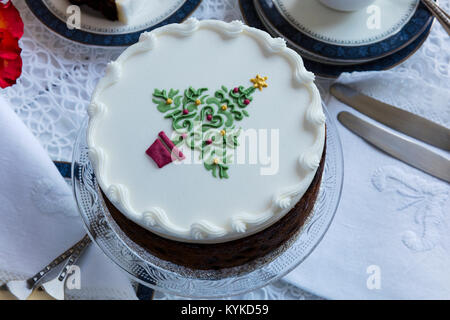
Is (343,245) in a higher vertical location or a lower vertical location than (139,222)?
lower

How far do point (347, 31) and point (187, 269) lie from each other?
85 centimetres

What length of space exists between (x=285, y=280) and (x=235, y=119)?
1.67ft

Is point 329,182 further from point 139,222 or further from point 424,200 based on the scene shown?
point 139,222

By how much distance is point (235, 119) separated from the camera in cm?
115

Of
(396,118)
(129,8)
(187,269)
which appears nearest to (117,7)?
(129,8)

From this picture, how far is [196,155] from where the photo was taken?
1.12 metres

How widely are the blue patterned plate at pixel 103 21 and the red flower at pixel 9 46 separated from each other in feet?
1.06

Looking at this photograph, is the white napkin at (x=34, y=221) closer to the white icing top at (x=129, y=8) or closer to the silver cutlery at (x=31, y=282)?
the silver cutlery at (x=31, y=282)

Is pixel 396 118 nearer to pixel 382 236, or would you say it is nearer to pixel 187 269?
pixel 382 236

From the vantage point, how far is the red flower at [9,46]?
3.64 ft

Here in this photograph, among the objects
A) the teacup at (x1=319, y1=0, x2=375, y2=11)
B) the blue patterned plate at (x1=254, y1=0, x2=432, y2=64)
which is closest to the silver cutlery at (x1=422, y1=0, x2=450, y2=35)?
the blue patterned plate at (x1=254, y1=0, x2=432, y2=64)

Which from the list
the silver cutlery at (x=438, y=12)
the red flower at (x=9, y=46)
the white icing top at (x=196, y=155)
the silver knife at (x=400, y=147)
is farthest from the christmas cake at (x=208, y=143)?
the silver cutlery at (x=438, y=12)
